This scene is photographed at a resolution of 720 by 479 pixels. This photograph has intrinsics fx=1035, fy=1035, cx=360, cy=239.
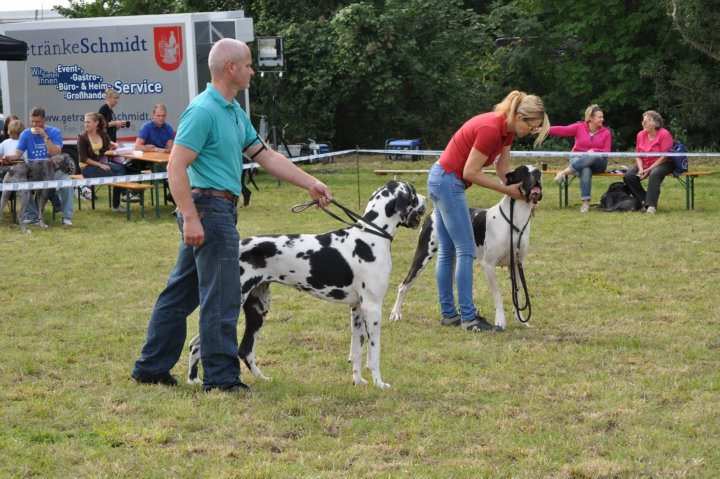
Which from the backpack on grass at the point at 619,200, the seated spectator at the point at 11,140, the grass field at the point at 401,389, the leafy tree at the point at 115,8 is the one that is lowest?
the grass field at the point at 401,389

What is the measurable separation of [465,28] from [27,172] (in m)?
16.9

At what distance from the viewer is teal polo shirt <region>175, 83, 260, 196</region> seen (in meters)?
5.14

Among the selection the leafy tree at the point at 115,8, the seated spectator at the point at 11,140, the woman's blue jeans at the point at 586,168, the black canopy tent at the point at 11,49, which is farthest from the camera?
the leafy tree at the point at 115,8

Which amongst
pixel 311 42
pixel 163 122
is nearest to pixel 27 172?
pixel 163 122

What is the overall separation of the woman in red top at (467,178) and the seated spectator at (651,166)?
7195mm

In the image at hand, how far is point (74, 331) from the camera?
7359mm

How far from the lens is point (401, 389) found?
19.0 feet

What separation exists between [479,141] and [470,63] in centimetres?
2184

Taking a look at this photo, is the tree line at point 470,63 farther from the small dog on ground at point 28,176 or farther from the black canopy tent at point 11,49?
the small dog on ground at point 28,176

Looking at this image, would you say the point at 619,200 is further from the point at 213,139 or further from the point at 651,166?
the point at 213,139

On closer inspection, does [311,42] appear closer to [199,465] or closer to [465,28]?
[465,28]

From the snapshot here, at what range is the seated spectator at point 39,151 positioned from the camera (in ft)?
43.7

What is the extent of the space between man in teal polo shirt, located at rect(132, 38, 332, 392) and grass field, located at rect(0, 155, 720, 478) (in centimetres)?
24

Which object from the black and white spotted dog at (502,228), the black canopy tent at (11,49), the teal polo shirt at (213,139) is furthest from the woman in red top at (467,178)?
the black canopy tent at (11,49)
